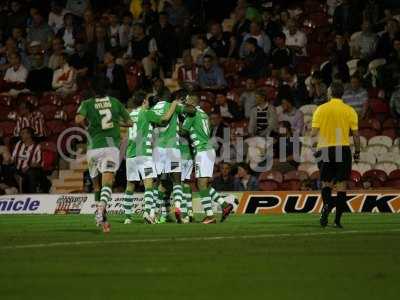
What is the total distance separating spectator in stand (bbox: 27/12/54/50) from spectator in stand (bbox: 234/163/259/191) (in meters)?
8.59

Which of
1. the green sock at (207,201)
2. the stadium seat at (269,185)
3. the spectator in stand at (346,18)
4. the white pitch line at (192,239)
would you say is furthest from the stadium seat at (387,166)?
the white pitch line at (192,239)

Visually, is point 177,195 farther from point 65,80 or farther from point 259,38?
point 65,80

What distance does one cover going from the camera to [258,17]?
93.4 ft

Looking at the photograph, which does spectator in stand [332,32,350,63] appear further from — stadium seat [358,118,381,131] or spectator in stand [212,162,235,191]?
spectator in stand [212,162,235,191]

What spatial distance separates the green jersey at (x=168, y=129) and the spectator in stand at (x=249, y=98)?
712 cm

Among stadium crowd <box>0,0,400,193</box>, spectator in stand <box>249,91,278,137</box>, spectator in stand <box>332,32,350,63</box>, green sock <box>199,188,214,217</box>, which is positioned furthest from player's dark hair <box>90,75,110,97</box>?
spectator in stand <box>332,32,350,63</box>

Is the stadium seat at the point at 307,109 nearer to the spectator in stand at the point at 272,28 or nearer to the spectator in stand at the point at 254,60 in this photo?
the spectator in stand at the point at 254,60

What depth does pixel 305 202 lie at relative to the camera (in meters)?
23.5

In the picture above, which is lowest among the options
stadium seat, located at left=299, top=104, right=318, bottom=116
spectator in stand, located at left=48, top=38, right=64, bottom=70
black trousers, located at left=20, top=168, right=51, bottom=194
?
black trousers, located at left=20, top=168, right=51, bottom=194

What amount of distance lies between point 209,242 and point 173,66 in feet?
51.7

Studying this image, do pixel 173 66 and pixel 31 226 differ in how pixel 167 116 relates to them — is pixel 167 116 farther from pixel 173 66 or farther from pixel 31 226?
pixel 173 66

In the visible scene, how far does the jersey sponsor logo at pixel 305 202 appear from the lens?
22875mm

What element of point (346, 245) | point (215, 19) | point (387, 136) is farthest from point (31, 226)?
point (215, 19)

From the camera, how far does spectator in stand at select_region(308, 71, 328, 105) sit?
987 inches
